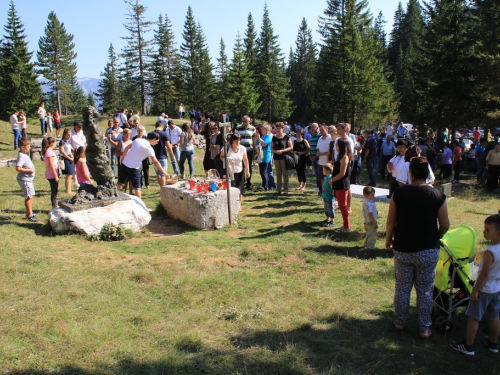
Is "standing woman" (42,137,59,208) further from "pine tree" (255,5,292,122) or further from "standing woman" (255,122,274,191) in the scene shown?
"pine tree" (255,5,292,122)

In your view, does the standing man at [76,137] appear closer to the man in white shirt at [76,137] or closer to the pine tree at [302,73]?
the man in white shirt at [76,137]

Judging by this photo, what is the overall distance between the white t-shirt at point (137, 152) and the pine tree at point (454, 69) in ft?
67.9

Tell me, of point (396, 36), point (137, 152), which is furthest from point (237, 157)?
point (396, 36)

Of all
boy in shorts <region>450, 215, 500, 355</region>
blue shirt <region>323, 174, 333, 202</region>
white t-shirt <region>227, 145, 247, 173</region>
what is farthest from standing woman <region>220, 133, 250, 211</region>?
boy in shorts <region>450, 215, 500, 355</region>

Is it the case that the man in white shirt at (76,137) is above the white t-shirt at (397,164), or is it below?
above

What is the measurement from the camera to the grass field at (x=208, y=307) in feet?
11.3

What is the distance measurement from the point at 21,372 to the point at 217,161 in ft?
21.8

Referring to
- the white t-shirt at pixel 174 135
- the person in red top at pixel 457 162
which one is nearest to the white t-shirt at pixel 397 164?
the white t-shirt at pixel 174 135

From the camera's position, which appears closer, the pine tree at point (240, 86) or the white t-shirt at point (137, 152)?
the white t-shirt at point (137, 152)

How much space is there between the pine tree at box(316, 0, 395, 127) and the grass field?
3376 centimetres

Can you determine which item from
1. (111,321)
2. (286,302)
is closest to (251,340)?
(286,302)

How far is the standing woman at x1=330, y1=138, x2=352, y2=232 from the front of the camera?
677 centimetres

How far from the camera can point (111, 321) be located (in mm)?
4012

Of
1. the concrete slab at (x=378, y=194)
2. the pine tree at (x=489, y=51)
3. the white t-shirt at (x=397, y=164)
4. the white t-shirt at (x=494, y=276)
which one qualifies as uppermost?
the pine tree at (x=489, y=51)
